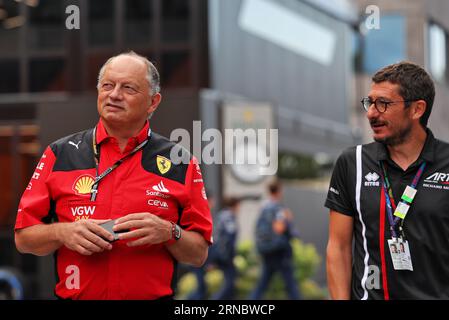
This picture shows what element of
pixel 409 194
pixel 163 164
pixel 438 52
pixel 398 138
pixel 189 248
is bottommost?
pixel 189 248

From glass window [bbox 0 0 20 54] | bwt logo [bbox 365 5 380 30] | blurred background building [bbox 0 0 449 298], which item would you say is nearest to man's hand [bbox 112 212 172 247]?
bwt logo [bbox 365 5 380 30]

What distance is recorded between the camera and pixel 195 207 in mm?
4035

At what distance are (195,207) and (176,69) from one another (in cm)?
1528

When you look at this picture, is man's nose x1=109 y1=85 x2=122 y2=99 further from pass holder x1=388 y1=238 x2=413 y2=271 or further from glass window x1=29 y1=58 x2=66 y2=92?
glass window x1=29 y1=58 x2=66 y2=92

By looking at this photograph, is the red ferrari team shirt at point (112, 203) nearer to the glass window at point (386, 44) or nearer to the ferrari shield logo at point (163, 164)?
the ferrari shield logo at point (163, 164)

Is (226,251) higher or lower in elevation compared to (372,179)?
lower

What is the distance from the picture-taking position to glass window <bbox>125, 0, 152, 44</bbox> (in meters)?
19.2

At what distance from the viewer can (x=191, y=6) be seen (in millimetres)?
19047

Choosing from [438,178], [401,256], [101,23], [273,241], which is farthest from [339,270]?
[101,23]

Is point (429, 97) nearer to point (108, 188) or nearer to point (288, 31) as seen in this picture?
point (108, 188)

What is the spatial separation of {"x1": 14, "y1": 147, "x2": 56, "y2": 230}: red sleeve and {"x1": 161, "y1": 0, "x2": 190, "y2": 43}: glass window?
50.5ft

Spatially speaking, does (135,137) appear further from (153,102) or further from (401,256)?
(401,256)

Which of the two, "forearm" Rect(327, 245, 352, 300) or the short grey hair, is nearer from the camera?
the short grey hair

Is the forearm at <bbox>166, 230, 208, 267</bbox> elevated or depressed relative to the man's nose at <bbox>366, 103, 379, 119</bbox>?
depressed
